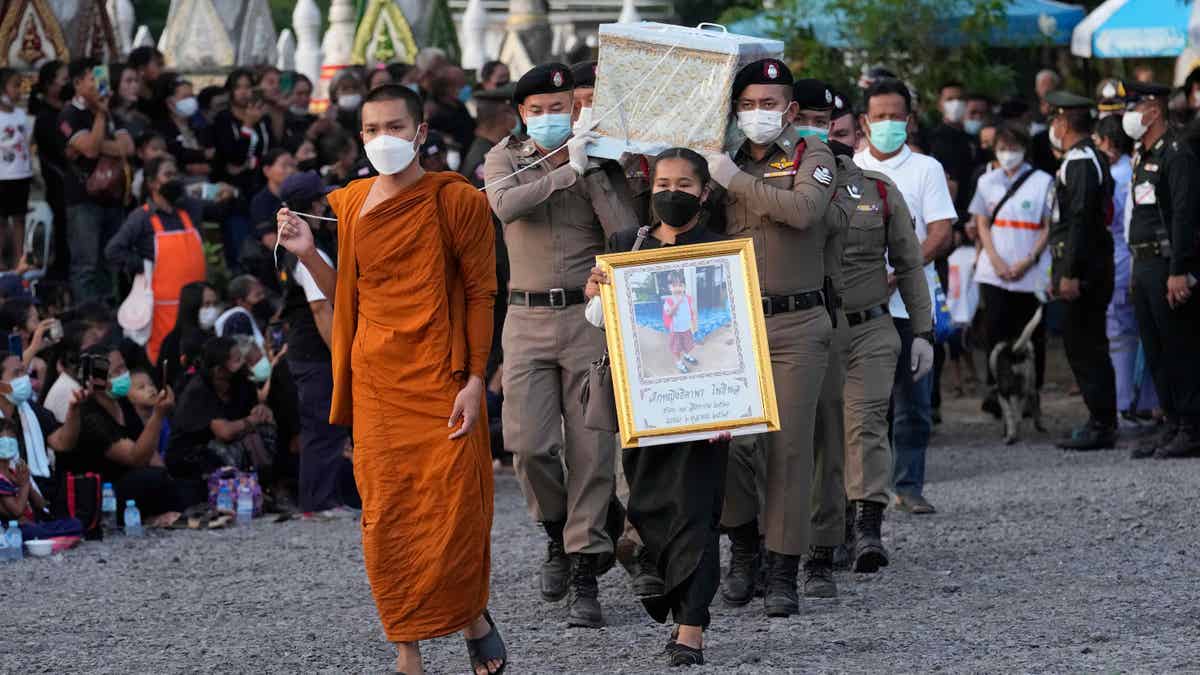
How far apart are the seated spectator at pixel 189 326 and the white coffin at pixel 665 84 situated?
16.9 feet

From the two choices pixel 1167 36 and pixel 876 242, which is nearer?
pixel 876 242

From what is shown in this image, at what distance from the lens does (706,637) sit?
780 cm

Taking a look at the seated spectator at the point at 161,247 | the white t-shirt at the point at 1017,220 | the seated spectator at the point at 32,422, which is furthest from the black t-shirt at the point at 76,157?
the white t-shirt at the point at 1017,220

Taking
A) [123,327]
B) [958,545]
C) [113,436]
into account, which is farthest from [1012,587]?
[123,327]

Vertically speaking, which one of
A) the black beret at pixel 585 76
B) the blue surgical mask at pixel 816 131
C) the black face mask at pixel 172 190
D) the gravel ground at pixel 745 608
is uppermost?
the black beret at pixel 585 76

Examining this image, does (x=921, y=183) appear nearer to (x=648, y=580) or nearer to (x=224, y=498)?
(x=648, y=580)

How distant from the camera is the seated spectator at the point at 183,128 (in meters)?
15.5

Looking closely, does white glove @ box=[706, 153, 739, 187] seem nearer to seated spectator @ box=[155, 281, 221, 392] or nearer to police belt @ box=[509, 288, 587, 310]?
police belt @ box=[509, 288, 587, 310]

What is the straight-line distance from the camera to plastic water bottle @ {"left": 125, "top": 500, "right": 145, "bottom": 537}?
35.8 feet

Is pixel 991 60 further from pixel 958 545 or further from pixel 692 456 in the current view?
pixel 692 456

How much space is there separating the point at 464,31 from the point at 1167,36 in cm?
1178

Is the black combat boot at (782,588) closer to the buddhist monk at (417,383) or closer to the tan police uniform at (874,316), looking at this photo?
the tan police uniform at (874,316)

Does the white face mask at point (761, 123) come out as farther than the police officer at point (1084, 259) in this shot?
No

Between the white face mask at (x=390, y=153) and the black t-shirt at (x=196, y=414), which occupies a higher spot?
the white face mask at (x=390, y=153)
